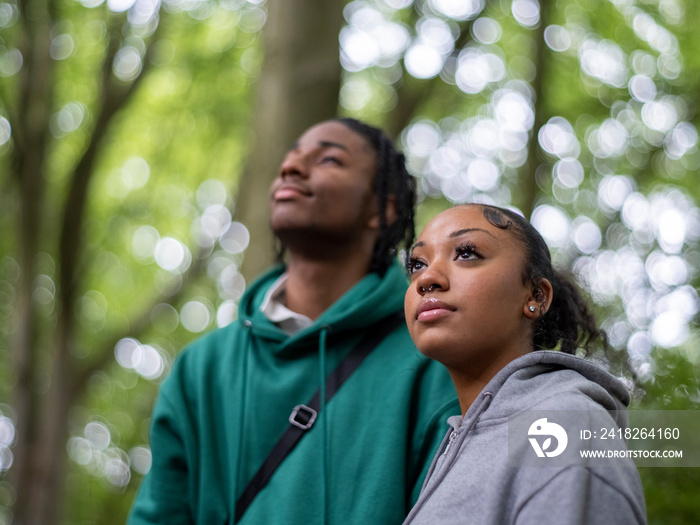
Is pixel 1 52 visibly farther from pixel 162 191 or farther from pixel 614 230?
pixel 614 230

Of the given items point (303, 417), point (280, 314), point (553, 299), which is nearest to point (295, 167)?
point (280, 314)

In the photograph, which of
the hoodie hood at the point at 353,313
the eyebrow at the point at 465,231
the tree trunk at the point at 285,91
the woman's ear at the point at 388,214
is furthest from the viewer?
the tree trunk at the point at 285,91

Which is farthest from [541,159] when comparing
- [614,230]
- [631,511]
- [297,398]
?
[631,511]

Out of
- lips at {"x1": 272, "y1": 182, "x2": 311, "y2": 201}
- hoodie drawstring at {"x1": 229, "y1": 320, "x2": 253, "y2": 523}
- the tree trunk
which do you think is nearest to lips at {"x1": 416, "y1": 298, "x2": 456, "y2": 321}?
hoodie drawstring at {"x1": 229, "y1": 320, "x2": 253, "y2": 523}

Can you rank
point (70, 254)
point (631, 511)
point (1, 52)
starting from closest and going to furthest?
point (631, 511)
point (70, 254)
point (1, 52)

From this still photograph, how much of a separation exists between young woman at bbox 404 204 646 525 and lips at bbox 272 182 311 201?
Answer: 0.92 metres

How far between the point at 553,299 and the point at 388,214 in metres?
1.15

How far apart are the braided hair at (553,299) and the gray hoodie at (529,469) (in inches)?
8.5

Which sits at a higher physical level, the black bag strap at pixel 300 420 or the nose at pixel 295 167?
the nose at pixel 295 167

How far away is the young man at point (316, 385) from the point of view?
2.44 meters

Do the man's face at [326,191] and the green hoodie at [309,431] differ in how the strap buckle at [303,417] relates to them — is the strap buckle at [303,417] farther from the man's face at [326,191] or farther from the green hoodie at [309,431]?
the man's face at [326,191]

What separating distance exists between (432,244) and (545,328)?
1.42 feet

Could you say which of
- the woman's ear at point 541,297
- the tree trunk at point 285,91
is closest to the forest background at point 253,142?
the tree trunk at point 285,91

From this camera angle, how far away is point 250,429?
262 cm
